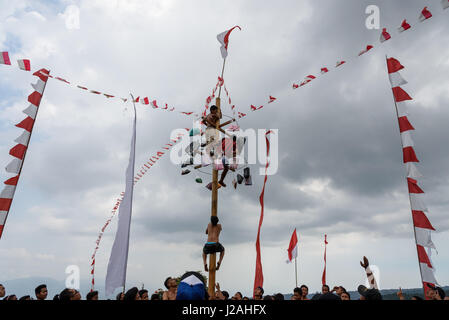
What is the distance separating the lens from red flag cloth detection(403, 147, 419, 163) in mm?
8125

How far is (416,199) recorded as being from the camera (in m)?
7.86

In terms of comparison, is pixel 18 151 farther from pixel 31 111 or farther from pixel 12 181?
pixel 31 111

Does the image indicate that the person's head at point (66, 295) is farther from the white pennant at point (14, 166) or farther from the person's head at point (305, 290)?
the person's head at point (305, 290)

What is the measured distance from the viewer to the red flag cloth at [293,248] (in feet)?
58.6

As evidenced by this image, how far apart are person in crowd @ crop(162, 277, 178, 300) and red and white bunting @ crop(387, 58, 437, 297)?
226 inches

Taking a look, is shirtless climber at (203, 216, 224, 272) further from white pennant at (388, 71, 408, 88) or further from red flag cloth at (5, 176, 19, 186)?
white pennant at (388, 71, 408, 88)

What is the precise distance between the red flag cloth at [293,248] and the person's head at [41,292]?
12.7 metres

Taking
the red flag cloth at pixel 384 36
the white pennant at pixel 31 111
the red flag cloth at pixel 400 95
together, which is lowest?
the white pennant at pixel 31 111

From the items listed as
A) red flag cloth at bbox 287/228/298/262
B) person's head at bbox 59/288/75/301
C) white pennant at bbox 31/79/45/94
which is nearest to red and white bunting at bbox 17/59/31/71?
white pennant at bbox 31/79/45/94

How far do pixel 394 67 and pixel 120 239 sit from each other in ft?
29.9

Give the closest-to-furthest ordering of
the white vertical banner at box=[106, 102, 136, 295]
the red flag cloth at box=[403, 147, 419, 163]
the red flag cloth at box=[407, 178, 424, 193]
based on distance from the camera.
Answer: the red flag cloth at box=[407, 178, 424, 193] → the red flag cloth at box=[403, 147, 419, 163] → the white vertical banner at box=[106, 102, 136, 295]

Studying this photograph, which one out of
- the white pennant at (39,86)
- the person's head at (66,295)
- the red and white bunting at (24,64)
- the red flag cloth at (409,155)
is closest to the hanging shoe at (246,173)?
the red flag cloth at (409,155)
